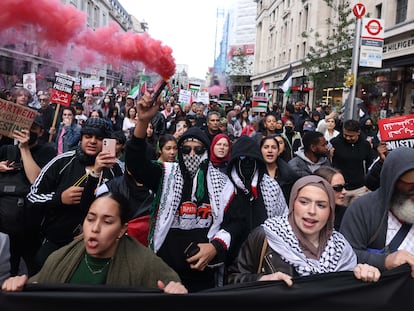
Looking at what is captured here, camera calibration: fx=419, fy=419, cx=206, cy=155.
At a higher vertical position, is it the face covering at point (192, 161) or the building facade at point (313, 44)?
the building facade at point (313, 44)

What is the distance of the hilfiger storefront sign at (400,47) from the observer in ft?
58.3

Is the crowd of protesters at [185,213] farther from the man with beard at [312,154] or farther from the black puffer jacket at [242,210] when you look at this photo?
the man with beard at [312,154]

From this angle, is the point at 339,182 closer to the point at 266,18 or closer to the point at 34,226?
the point at 34,226

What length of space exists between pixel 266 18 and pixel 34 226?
5831 centimetres

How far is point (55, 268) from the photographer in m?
2.18

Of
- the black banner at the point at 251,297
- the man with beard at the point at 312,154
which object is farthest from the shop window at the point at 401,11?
the black banner at the point at 251,297

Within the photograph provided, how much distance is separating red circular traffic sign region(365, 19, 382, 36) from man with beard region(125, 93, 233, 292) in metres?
8.46

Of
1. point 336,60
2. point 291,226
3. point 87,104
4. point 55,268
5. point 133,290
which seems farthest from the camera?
point 336,60

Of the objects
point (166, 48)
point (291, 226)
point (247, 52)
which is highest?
point (247, 52)

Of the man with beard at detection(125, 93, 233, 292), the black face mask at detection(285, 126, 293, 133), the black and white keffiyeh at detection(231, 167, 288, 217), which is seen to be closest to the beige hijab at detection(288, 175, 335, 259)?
the man with beard at detection(125, 93, 233, 292)

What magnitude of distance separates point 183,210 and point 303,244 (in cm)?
105

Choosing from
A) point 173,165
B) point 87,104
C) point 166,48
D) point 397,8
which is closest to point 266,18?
point 397,8

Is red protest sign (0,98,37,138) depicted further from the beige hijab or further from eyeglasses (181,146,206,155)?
the beige hijab

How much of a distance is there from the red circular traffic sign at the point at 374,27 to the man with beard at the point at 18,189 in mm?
8795
